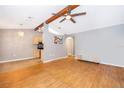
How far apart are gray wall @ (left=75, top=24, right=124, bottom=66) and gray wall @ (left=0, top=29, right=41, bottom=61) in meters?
4.06

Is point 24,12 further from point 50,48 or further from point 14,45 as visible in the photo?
point 14,45

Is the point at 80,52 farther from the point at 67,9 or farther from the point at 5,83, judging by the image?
the point at 5,83

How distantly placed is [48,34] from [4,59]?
130 inches

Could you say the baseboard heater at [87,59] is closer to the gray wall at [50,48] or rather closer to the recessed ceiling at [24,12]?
the gray wall at [50,48]

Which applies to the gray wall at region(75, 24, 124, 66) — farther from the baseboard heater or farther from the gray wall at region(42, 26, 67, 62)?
the gray wall at region(42, 26, 67, 62)

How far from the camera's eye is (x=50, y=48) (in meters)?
6.21

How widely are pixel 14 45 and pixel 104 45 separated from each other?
5.96 m

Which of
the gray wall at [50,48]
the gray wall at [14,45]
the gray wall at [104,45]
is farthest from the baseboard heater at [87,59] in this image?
the gray wall at [14,45]

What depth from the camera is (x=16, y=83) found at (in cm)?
292

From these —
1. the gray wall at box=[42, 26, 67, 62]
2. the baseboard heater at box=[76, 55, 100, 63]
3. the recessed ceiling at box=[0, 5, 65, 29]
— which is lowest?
the baseboard heater at box=[76, 55, 100, 63]

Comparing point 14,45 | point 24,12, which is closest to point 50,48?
point 14,45

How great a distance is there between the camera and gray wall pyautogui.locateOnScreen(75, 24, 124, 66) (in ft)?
16.1

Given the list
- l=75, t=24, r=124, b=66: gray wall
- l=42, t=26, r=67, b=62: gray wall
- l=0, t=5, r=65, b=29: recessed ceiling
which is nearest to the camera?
l=0, t=5, r=65, b=29: recessed ceiling

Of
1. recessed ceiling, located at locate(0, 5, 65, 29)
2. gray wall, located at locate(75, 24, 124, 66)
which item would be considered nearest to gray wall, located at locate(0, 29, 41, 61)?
recessed ceiling, located at locate(0, 5, 65, 29)
